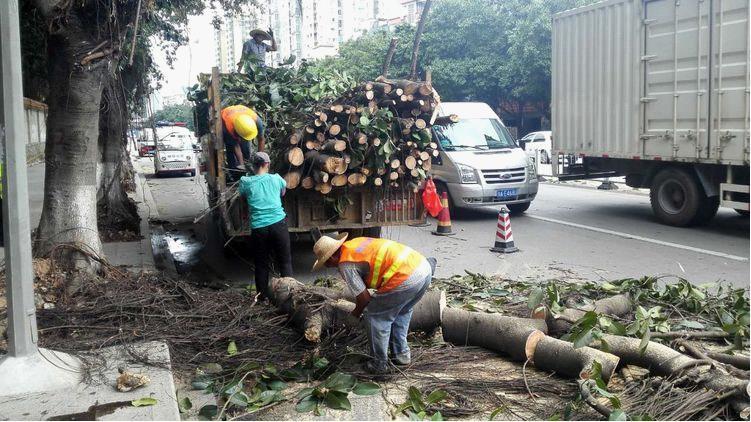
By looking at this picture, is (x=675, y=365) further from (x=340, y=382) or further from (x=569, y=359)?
(x=340, y=382)

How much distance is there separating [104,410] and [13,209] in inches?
55.4

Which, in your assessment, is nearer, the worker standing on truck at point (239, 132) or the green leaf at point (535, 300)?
the green leaf at point (535, 300)

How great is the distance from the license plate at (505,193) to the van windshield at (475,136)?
41.3 inches

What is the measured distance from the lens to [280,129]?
8.52 m

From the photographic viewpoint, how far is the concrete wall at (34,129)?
1063 inches

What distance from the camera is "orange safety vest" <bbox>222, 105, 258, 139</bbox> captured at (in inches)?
320

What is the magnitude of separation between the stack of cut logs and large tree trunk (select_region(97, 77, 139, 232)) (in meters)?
4.17

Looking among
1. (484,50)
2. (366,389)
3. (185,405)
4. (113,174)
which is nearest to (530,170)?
(113,174)

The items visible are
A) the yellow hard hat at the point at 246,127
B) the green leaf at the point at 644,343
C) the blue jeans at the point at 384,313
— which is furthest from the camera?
the yellow hard hat at the point at 246,127

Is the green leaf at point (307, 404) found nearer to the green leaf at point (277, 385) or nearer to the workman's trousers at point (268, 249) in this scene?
the green leaf at point (277, 385)

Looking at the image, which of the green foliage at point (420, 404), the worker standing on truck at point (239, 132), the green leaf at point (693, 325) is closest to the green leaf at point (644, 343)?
the green leaf at point (693, 325)

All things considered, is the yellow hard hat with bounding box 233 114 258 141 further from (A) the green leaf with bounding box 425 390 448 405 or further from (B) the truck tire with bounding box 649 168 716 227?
(B) the truck tire with bounding box 649 168 716 227

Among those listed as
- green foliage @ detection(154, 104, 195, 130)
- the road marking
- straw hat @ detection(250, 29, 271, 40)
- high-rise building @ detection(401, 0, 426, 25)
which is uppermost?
high-rise building @ detection(401, 0, 426, 25)

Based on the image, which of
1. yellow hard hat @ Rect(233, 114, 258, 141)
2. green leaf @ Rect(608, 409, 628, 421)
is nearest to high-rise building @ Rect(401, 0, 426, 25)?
yellow hard hat @ Rect(233, 114, 258, 141)
